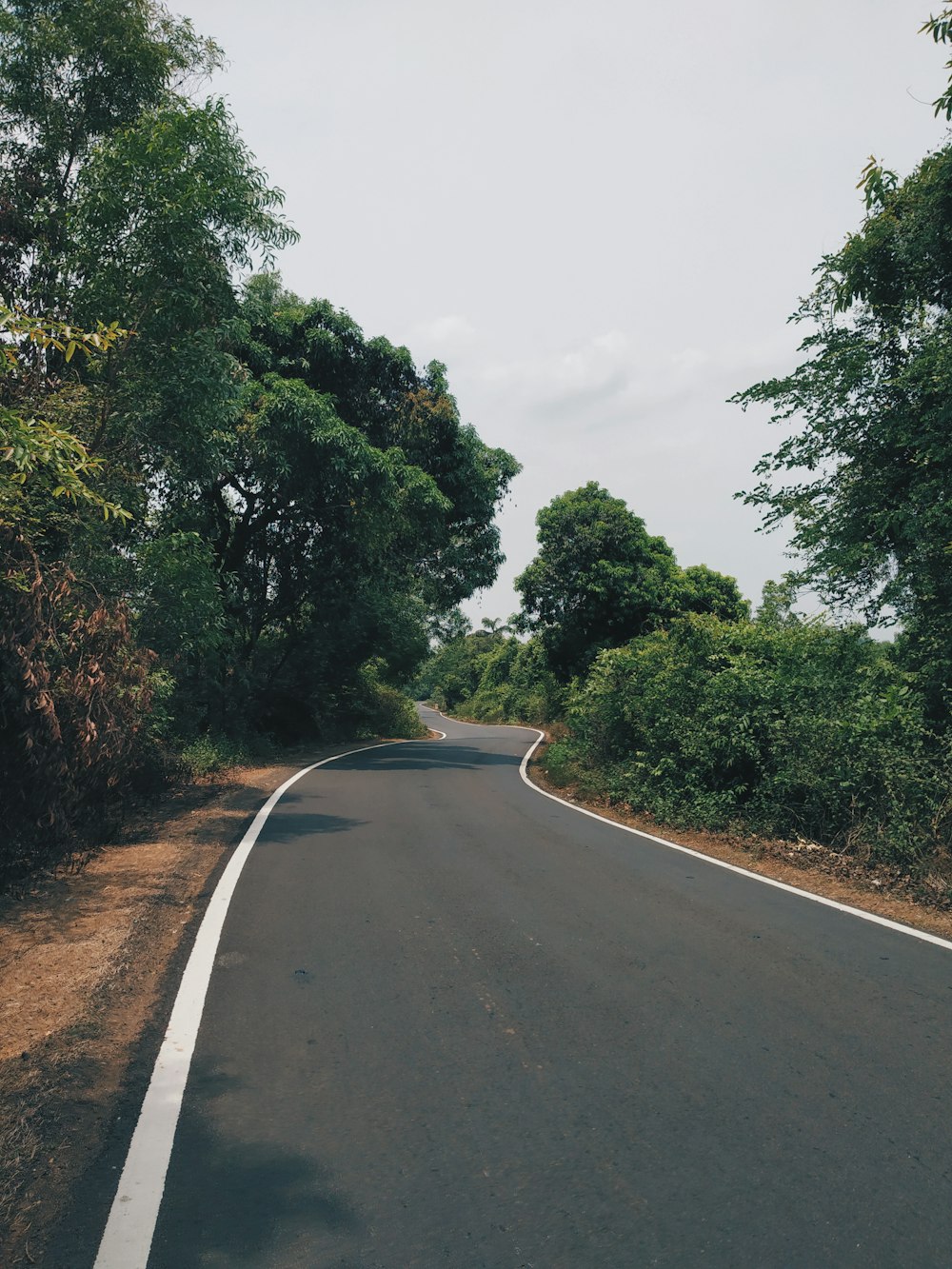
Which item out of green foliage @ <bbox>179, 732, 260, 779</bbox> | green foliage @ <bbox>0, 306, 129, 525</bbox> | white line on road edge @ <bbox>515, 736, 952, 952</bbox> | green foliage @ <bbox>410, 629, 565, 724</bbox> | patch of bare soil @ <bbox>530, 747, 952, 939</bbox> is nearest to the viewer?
green foliage @ <bbox>0, 306, 129, 525</bbox>

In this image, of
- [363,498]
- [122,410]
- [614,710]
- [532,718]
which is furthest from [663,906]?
[532,718]

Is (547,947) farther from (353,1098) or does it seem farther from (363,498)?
(363,498)

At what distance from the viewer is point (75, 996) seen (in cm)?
520

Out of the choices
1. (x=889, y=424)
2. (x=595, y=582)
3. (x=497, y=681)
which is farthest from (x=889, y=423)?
(x=497, y=681)

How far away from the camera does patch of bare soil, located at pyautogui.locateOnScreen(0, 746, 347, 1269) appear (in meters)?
3.33

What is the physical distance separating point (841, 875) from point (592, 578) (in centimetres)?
2037

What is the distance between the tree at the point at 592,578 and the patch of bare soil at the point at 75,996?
20.8 metres

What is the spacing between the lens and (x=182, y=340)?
11445mm

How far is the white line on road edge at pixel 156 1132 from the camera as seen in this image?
2.92 metres

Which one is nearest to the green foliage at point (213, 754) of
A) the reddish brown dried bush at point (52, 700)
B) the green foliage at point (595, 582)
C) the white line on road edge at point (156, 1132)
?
the reddish brown dried bush at point (52, 700)

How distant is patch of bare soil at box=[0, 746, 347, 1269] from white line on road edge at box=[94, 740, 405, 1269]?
16cm

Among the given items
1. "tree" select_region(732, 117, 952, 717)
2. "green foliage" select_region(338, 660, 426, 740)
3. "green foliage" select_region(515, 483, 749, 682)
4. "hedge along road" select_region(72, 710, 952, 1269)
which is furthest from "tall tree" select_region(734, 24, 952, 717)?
"green foliage" select_region(338, 660, 426, 740)

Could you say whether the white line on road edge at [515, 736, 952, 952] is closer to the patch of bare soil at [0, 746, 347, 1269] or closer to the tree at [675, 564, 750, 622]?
the patch of bare soil at [0, 746, 347, 1269]

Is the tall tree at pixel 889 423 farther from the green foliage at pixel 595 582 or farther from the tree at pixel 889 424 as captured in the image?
the green foliage at pixel 595 582
